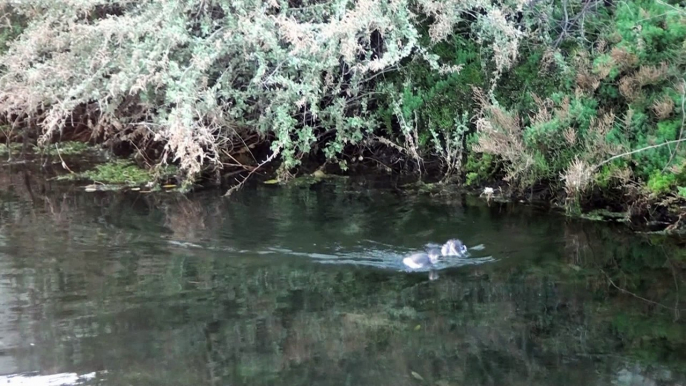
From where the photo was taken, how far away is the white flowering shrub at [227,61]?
8.62m

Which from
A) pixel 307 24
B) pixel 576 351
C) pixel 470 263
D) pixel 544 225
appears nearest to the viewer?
pixel 576 351

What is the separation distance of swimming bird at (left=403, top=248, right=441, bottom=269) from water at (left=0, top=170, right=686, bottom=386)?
102 mm

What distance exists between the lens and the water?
4.93 metres

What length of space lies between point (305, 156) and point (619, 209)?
4.17 m

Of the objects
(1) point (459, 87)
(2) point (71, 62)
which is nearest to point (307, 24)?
(1) point (459, 87)

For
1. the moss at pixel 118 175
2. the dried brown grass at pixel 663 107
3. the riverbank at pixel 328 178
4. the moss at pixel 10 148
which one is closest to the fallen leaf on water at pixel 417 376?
the riverbank at pixel 328 178

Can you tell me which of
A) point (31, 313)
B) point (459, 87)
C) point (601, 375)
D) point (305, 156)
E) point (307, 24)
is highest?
point (307, 24)

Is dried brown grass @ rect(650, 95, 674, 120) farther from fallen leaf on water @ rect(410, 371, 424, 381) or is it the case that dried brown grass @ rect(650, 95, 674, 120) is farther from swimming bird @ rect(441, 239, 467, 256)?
fallen leaf on water @ rect(410, 371, 424, 381)

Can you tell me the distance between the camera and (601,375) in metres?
4.81

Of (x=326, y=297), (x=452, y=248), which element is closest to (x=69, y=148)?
(x=326, y=297)

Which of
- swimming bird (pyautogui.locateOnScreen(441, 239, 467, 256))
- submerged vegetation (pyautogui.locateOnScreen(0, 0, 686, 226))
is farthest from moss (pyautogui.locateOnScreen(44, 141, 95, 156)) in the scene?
swimming bird (pyautogui.locateOnScreen(441, 239, 467, 256))

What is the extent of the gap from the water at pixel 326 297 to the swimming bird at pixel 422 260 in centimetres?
10

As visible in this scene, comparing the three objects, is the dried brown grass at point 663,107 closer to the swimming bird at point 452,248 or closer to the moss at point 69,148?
the swimming bird at point 452,248

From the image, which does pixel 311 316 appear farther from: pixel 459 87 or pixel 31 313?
pixel 459 87
